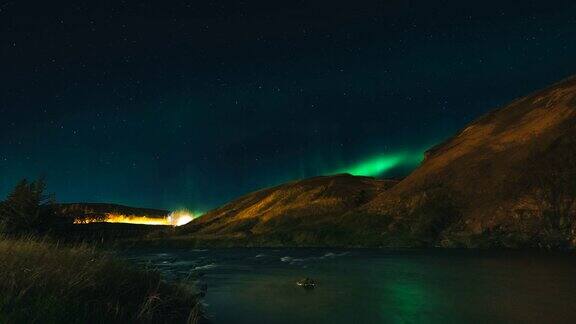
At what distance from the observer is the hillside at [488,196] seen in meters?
108

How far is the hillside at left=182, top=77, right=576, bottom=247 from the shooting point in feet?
354

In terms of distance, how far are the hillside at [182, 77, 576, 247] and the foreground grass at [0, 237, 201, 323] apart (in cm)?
9309

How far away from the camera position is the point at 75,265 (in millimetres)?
17891

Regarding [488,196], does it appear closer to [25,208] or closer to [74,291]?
[25,208]

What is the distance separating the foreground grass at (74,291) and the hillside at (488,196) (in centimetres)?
9309

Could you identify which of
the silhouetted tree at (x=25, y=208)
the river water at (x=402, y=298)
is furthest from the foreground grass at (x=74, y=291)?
the silhouetted tree at (x=25, y=208)

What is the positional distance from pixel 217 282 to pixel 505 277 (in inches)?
1032

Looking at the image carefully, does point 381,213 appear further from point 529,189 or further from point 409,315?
point 409,315

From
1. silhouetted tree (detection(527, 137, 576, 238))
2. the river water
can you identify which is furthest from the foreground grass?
silhouetted tree (detection(527, 137, 576, 238))

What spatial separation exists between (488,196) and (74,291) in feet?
402

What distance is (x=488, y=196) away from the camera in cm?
12425

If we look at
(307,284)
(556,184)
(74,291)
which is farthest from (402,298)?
(556,184)

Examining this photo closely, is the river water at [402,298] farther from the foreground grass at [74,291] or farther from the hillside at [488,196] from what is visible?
the hillside at [488,196]

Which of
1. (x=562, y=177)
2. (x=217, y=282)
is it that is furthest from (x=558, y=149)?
(x=217, y=282)
